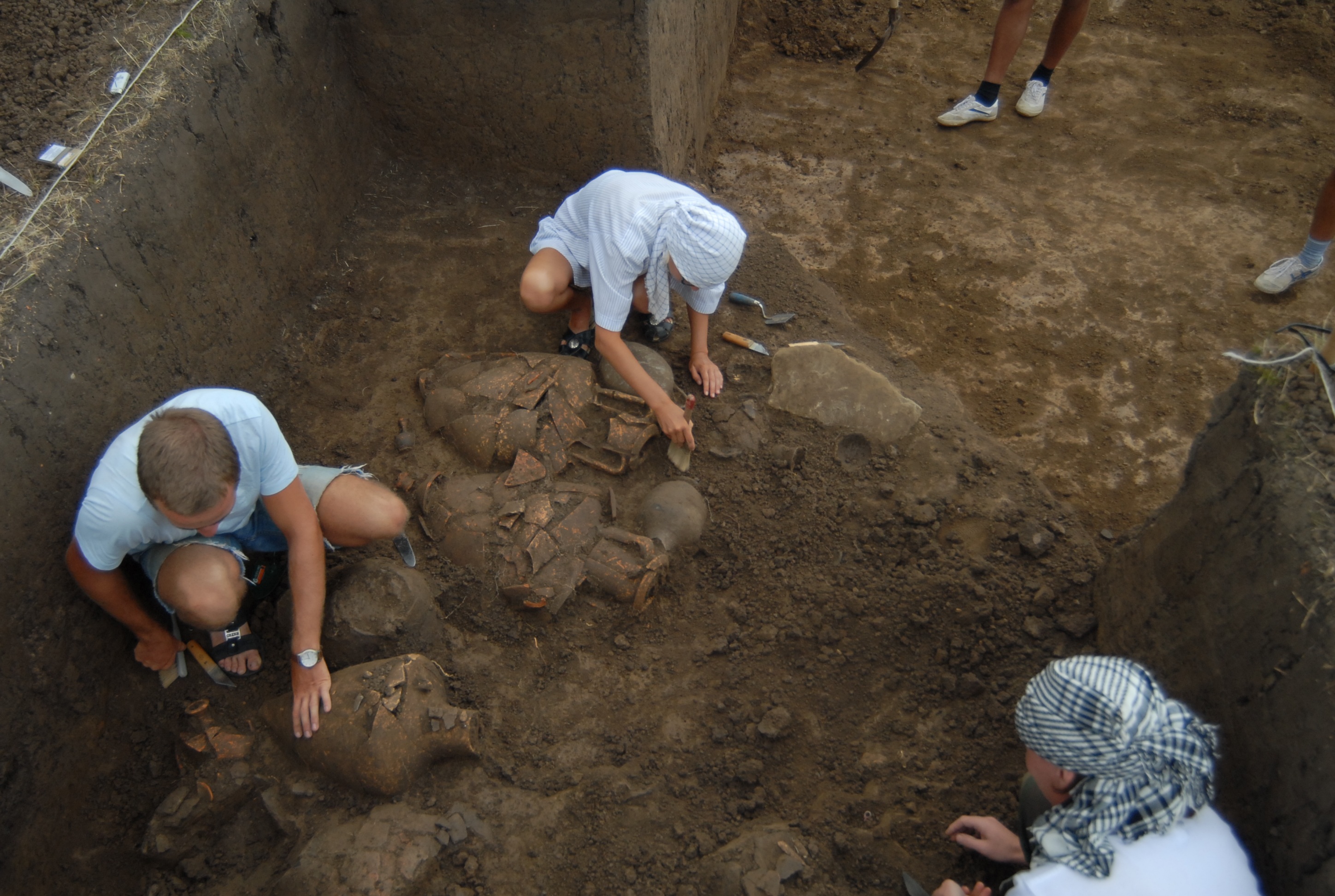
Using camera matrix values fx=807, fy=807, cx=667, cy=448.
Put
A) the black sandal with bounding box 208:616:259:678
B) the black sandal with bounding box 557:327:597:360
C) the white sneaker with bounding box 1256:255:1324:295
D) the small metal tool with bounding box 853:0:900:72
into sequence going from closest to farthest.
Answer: the black sandal with bounding box 208:616:259:678, the black sandal with bounding box 557:327:597:360, the white sneaker with bounding box 1256:255:1324:295, the small metal tool with bounding box 853:0:900:72

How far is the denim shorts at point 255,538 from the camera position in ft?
7.88

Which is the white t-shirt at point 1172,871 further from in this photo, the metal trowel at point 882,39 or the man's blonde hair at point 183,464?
the metal trowel at point 882,39

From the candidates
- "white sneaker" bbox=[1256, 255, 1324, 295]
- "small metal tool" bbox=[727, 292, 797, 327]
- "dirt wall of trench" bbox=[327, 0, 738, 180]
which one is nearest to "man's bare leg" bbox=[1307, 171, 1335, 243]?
"white sneaker" bbox=[1256, 255, 1324, 295]

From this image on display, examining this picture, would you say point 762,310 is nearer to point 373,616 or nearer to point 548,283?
point 548,283

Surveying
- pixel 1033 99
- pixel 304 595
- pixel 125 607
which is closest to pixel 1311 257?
pixel 1033 99

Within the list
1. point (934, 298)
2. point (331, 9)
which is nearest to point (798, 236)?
point (934, 298)

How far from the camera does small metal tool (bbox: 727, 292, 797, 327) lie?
3.65 m

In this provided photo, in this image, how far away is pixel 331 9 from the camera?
3.63m

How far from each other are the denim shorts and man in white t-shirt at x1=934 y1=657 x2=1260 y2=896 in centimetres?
209

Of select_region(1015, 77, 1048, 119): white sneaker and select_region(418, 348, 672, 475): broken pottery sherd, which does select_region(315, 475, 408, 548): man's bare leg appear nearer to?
select_region(418, 348, 672, 475): broken pottery sherd

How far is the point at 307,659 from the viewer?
2336 millimetres

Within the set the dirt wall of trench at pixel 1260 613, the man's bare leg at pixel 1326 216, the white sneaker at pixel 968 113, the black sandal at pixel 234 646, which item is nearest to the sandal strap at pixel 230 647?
the black sandal at pixel 234 646

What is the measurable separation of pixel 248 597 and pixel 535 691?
96cm

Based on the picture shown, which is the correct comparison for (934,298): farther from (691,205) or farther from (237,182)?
(237,182)
